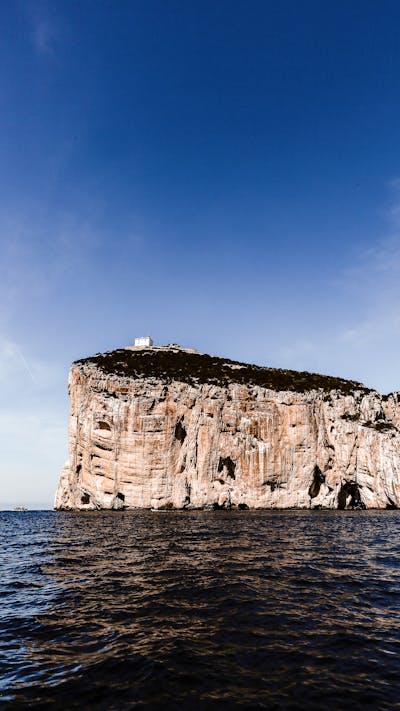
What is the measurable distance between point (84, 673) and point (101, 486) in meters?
56.3

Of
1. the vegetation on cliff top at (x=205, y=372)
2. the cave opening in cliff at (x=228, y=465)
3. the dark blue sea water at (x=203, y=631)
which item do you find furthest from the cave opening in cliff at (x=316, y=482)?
the dark blue sea water at (x=203, y=631)

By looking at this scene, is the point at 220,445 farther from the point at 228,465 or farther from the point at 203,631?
the point at 203,631

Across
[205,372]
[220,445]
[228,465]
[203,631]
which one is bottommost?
[203,631]

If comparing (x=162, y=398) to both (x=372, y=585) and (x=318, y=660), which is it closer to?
(x=372, y=585)

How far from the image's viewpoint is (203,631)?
30.9ft

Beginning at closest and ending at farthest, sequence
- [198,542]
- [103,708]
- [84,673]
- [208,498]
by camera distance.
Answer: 1. [103,708]
2. [84,673]
3. [198,542]
4. [208,498]

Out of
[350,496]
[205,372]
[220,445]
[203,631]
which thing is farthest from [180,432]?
Answer: [203,631]

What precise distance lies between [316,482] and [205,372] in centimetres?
2552

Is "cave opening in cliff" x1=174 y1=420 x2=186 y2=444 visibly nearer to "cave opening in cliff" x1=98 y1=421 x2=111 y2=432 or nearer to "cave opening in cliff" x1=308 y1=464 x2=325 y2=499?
"cave opening in cliff" x1=98 y1=421 x2=111 y2=432

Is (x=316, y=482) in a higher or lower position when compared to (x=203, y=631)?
higher

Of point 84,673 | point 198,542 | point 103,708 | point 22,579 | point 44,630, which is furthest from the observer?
point 198,542

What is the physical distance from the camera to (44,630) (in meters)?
9.74

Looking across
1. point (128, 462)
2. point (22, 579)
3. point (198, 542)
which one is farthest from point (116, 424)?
point (22, 579)

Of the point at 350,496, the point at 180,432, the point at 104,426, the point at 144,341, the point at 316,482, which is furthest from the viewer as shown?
the point at 144,341
